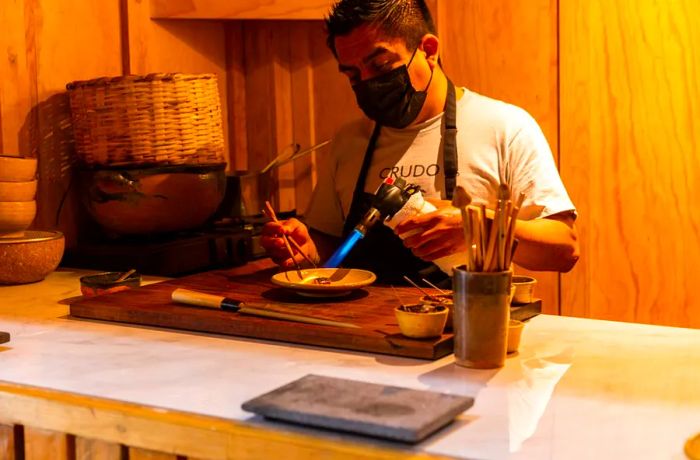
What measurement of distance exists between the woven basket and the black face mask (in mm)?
619

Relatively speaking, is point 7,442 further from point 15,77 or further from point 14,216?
point 15,77

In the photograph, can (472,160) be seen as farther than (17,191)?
No

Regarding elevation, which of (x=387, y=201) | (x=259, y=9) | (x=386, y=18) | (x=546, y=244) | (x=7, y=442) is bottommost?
(x=7, y=442)

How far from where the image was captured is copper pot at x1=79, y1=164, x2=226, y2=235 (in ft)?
9.13

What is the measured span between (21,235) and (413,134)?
3.63ft

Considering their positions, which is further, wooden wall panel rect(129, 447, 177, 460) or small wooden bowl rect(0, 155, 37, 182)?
small wooden bowl rect(0, 155, 37, 182)

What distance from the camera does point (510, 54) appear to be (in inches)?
117

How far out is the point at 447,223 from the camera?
196 centimetres

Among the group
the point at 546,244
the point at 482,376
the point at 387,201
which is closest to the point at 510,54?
the point at 546,244

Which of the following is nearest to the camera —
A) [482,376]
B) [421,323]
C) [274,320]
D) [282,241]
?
[482,376]

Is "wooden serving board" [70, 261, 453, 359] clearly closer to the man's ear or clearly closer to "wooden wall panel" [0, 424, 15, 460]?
"wooden wall panel" [0, 424, 15, 460]

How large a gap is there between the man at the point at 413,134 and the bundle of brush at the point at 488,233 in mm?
713

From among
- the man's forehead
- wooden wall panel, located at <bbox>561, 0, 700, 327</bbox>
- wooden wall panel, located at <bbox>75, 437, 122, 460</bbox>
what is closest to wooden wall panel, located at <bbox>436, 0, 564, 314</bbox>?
wooden wall panel, located at <bbox>561, 0, 700, 327</bbox>

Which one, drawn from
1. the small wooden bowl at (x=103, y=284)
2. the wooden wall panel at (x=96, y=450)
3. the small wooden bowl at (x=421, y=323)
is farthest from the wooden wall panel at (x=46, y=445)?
the small wooden bowl at (x=103, y=284)
